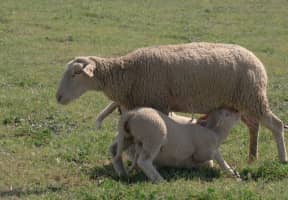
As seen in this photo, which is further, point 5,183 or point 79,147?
point 79,147

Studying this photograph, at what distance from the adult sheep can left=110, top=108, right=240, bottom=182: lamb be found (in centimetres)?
26

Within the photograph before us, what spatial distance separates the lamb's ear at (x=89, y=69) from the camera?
29.6ft

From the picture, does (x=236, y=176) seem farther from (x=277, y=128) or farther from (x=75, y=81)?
(x=75, y=81)

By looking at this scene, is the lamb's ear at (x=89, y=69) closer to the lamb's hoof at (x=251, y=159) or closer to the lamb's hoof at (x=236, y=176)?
the lamb's hoof at (x=236, y=176)

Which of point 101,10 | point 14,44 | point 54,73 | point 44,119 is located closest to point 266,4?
point 101,10

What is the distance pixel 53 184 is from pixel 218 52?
2.47m

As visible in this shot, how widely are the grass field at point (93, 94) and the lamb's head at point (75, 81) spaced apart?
85 cm

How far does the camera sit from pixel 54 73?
16.4 meters

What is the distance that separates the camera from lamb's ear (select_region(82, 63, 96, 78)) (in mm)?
9031

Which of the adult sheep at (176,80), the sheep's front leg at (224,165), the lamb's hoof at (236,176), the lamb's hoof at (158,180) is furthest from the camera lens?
the adult sheep at (176,80)

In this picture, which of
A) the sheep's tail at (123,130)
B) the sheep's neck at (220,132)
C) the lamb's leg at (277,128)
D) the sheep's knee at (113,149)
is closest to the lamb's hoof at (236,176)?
the sheep's neck at (220,132)

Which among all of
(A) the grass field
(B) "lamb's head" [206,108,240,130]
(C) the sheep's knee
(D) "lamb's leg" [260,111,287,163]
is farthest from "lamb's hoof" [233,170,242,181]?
(C) the sheep's knee

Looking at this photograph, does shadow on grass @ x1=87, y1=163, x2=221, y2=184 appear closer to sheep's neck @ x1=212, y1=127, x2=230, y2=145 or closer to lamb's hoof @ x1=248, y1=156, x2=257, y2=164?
sheep's neck @ x1=212, y1=127, x2=230, y2=145

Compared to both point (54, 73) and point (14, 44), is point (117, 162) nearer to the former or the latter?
point (54, 73)
